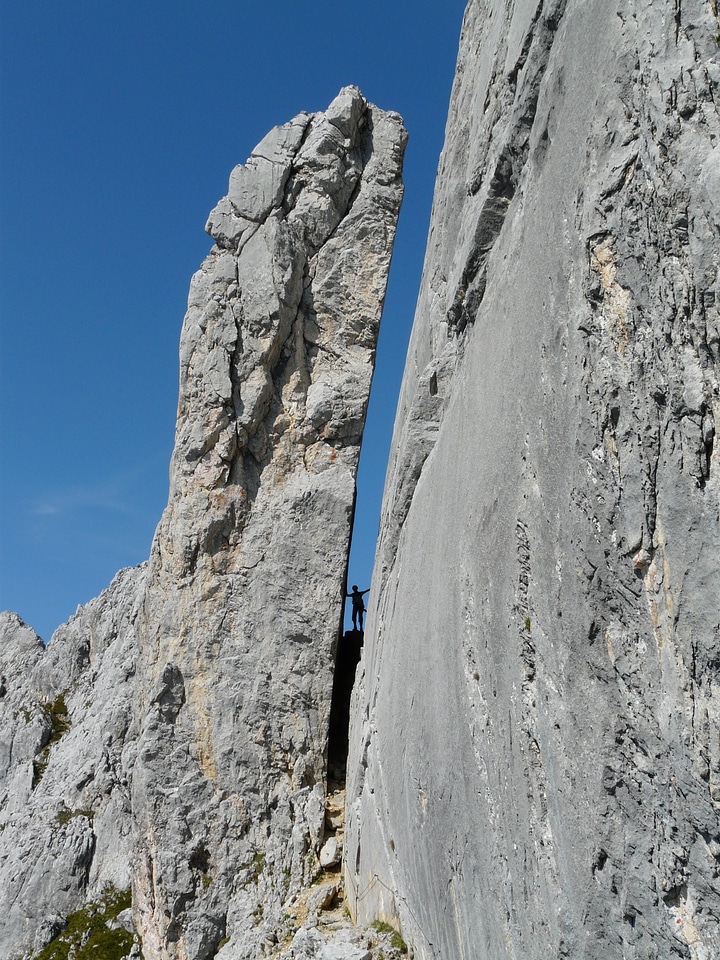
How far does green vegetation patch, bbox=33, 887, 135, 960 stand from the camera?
1584 cm

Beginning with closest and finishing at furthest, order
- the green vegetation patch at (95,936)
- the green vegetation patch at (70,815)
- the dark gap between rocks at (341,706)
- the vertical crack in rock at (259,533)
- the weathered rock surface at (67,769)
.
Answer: the vertical crack in rock at (259,533), the dark gap between rocks at (341,706), the green vegetation patch at (95,936), the weathered rock surface at (67,769), the green vegetation patch at (70,815)

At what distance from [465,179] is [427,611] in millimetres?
4684

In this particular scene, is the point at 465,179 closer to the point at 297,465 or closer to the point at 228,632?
the point at 297,465

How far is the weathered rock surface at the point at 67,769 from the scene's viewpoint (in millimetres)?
17344

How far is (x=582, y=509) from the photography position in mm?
5512

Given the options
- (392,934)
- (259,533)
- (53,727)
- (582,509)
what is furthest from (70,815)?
(582,509)

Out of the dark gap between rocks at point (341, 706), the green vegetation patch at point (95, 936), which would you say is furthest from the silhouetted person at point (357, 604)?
the green vegetation patch at point (95, 936)

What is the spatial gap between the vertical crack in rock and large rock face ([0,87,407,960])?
1.5 inches

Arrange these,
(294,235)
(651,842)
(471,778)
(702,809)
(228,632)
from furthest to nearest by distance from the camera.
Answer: (294,235)
(228,632)
(471,778)
(651,842)
(702,809)

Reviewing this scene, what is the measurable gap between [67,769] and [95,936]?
14.7 feet

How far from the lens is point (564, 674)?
568 cm

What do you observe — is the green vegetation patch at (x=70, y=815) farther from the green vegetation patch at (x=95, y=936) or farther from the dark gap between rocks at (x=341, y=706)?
the dark gap between rocks at (x=341, y=706)

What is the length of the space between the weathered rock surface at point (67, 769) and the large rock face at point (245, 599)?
0.20 ft

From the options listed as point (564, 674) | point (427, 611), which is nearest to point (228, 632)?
point (427, 611)
